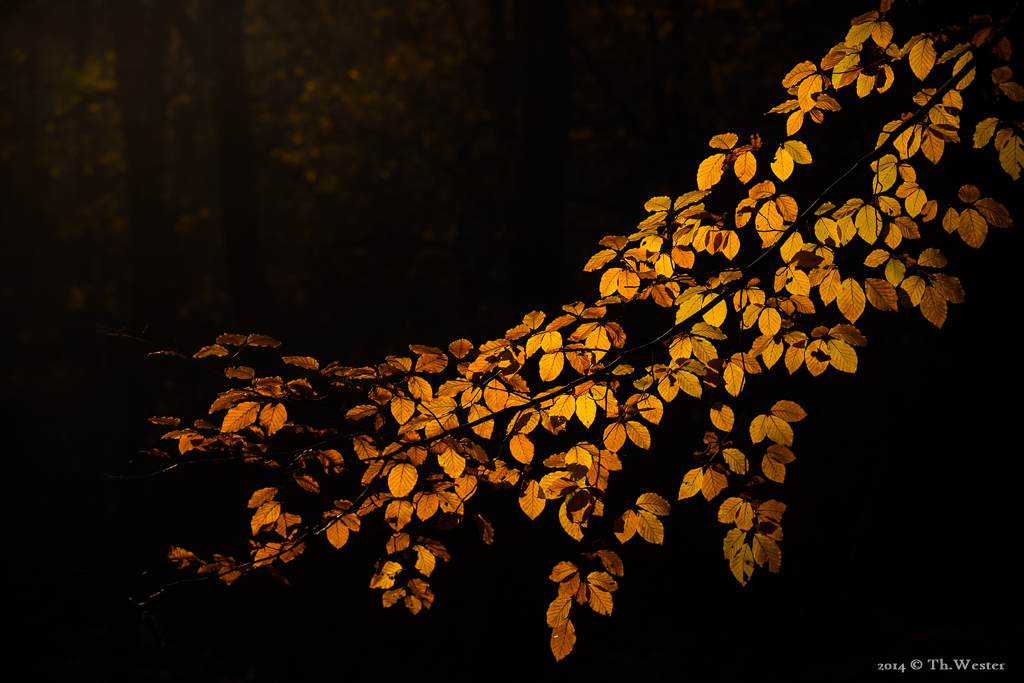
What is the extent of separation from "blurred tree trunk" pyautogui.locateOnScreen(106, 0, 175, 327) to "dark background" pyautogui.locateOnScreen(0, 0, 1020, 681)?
0.11 ft

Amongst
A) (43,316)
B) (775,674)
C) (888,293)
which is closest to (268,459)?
(888,293)

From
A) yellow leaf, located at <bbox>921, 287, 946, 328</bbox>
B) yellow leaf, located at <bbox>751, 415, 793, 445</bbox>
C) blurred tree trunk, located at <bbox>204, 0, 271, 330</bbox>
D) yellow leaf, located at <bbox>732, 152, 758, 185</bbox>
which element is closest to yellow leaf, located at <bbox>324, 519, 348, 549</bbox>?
yellow leaf, located at <bbox>751, 415, 793, 445</bbox>

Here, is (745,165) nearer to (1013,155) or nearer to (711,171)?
(711,171)

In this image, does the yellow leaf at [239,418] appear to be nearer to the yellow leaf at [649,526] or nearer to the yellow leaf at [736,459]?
the yellow leaf at [649,526]

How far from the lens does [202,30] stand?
8617 millimetres

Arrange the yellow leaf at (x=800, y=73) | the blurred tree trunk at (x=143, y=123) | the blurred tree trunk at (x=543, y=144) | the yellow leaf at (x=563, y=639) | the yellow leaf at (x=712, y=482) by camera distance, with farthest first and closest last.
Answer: the blurred tree trunk at (x=143, y=123)
the blurred tree trunk at (x=543, y=144)
the yellow leaf at (x=800, y=73)
the yellow leaf at (x=712, y=482)
the yellow leaf at (x=563, y=639)

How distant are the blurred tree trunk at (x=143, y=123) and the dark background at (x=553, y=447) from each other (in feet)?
0.11

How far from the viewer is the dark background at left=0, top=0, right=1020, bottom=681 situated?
5.55 m

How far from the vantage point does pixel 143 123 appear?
8680 millimetres

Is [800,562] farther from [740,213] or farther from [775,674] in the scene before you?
[740,213]

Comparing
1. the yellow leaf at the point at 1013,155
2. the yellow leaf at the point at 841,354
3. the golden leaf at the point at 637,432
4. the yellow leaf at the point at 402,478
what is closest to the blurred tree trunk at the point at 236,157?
the yellow leaf at the point at 402,478

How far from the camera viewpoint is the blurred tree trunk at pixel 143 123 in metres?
8.40

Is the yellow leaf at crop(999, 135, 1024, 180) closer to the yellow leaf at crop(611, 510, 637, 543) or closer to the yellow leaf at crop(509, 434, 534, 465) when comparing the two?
the yellow leaf at crop(611, 510, 637, 543)

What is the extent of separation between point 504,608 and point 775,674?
246 centimetres
